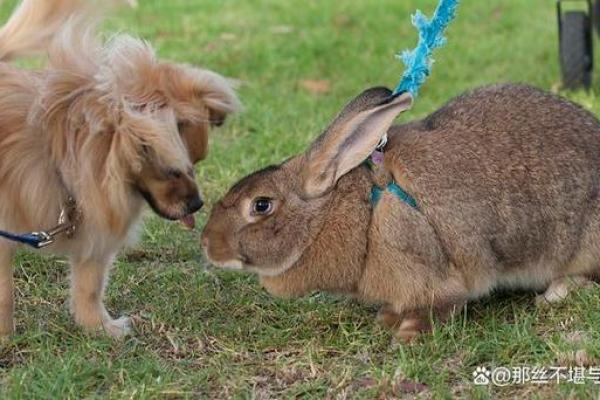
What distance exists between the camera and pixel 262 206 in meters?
3.48

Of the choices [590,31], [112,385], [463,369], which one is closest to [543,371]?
[463,369]

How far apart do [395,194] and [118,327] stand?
1074mm

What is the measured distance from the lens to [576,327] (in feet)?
11.3

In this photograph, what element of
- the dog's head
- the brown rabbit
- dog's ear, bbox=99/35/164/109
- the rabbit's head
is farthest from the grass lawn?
dog's ear, bbox=99/35/164/109

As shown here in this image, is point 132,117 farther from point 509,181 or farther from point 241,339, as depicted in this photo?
point 509,181

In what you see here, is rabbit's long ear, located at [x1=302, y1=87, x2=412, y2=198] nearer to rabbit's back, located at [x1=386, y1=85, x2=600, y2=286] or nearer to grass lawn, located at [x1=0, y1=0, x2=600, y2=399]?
rabbit's back, located at [x1=386, y1=85, x2=600, y2=286]

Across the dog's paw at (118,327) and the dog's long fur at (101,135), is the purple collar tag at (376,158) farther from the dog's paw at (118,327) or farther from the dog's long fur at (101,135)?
the dog's paw at (118,327)

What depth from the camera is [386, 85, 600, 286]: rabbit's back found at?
3.45 meters

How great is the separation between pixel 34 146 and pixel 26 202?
182 millimetres

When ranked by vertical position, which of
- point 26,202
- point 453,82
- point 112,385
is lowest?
point 453,82

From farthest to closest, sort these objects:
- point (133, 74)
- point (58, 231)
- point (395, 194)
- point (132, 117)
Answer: point (395, 194) → point (58, 231) → point (133, 74) → point (132, 117)

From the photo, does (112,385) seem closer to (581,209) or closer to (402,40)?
(581,209)

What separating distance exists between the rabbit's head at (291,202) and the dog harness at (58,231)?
1.53 ft

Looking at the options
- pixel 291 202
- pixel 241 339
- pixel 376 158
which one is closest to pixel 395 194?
pixel 376 158
